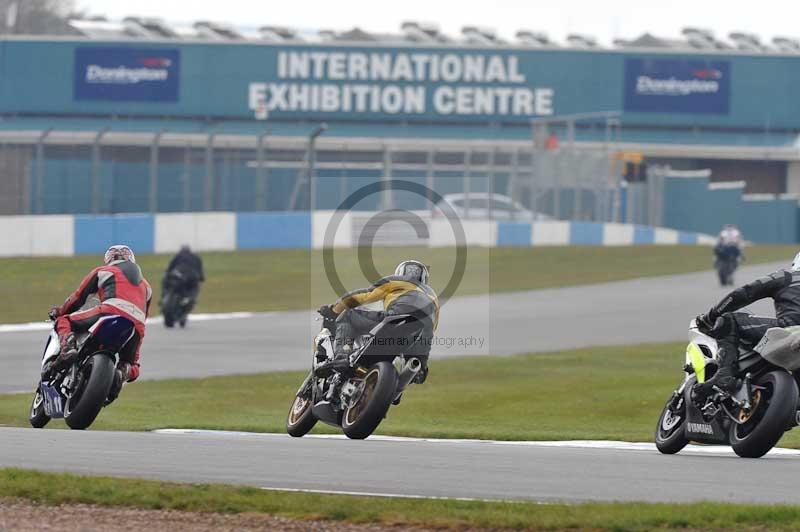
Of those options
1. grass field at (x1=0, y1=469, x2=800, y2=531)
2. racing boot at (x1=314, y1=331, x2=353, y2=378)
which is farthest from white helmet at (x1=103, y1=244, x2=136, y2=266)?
grass field at (x1=0, y1=469, x2=800, y2=531)

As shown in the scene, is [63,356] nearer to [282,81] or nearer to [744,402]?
[744,402]

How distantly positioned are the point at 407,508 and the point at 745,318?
3638mm

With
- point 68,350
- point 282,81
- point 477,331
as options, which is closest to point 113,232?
point 477,331

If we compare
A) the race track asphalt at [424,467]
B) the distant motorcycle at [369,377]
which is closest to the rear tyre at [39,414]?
the race track asphalt at [424,467]

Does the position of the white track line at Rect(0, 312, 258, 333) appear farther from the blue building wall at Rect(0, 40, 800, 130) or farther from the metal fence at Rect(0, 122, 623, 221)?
the blue building wall at Rect(0, 40, 800, 130)

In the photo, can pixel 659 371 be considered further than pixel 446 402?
Yes

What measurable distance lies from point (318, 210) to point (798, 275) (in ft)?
95.8

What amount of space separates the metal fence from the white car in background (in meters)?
0.04

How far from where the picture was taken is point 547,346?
23.9m

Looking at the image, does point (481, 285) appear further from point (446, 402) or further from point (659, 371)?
point (446, 402)

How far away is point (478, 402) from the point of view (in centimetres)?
1711

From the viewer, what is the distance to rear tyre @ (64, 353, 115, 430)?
40.6 feet

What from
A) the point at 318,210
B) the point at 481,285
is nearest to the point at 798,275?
the point at 481,285

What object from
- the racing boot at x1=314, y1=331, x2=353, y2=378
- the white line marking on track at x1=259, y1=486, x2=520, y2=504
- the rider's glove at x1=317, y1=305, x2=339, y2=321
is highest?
the rider's glove at x1=317, y1=305, x2=339, y2=321
